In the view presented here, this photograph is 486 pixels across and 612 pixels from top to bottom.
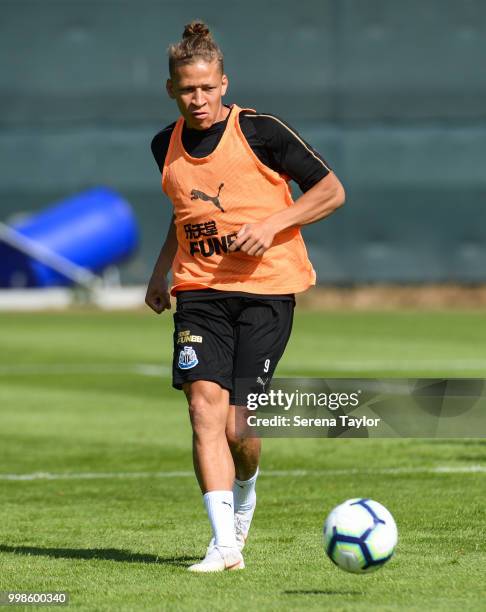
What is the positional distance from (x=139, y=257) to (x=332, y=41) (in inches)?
220


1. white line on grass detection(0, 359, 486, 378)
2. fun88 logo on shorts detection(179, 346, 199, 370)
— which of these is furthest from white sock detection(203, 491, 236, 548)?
white line on grass detection(0, 359, 486, 378)

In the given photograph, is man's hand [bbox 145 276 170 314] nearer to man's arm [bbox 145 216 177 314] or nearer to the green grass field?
→ man's arm [bbox 145 216 177 314]

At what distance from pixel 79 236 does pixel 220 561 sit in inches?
892

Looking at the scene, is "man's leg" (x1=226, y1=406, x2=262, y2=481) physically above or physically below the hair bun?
below

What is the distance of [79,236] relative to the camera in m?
28.2

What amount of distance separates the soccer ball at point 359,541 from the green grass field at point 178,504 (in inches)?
4.1

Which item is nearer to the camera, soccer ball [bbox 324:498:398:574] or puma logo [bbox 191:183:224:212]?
soccer ball [bbox 324:498:398:574]

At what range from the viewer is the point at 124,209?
93.2 ft

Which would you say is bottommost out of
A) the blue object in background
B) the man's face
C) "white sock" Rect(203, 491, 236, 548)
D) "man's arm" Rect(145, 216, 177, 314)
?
the blue object in background

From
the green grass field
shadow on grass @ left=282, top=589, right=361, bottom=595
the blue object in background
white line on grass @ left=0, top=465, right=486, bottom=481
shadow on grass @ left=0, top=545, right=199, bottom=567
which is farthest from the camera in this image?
the blue object in background

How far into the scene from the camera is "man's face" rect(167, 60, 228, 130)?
6102mm

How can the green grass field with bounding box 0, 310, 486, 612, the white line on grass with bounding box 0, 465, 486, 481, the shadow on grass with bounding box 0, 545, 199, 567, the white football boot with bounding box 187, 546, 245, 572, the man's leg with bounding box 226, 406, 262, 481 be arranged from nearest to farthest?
the green grass field with bounding box 0, 310, 486, 612 → the white football boot with bounding box 187, 546, 245, 572 → the shadow on grass with bounding box 0, 545, 199, 567 → the man's leg with bounding box 226, 406, 262, 481 → the white line on grass with bounding box 0, 465, 486, 481

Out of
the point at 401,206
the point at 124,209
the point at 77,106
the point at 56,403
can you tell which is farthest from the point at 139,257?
the point at 56,403

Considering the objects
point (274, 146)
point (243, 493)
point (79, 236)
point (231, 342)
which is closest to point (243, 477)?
point (243, 493)
